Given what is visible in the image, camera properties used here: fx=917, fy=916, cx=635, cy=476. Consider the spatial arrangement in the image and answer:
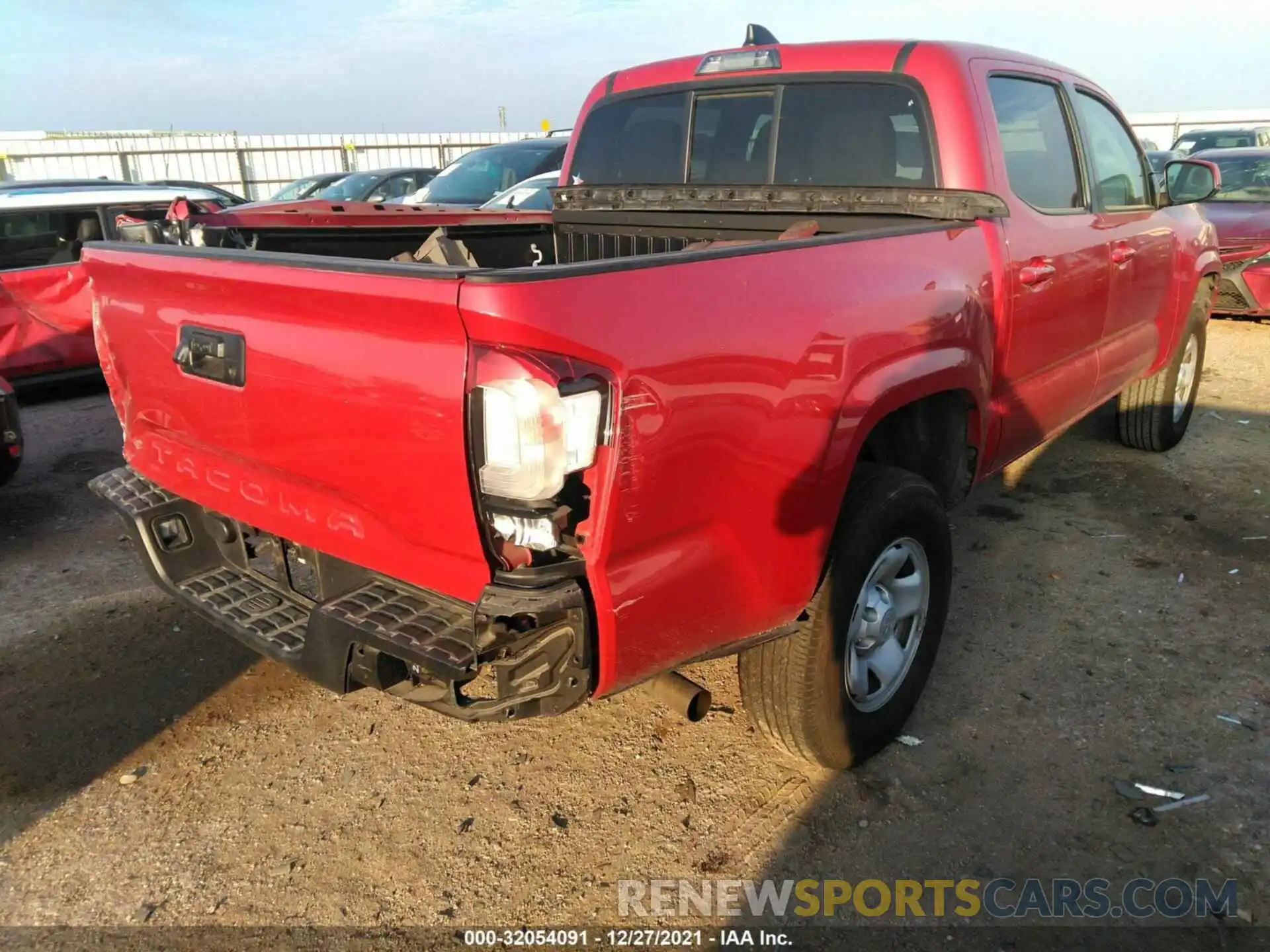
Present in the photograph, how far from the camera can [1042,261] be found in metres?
3.32

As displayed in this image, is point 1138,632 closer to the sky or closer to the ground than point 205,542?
closer to the ground

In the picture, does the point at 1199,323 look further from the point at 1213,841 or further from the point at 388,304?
the point at 388,304

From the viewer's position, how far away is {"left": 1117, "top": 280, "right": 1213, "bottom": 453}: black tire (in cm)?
528

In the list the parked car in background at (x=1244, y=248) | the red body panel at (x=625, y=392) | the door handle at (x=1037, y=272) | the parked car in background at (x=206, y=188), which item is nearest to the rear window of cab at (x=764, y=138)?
the door handle at (x=1037, y=272)

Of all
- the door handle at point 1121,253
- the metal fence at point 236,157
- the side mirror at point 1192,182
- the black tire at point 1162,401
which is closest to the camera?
the door handle at point 1121,253

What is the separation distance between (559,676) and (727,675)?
1598 millimetres

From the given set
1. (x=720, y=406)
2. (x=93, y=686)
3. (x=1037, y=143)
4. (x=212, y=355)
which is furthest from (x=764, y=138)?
(x=93, y=686)

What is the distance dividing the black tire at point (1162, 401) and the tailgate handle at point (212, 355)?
15.7 feet

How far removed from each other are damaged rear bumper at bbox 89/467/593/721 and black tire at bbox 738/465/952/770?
2.50 feet

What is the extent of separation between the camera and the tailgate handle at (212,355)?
2219 mm

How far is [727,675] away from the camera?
3383 millimetres

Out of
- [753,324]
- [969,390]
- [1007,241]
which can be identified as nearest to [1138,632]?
[969,390]

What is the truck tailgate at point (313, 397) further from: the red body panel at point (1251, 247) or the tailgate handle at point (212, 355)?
the red body panel at point (1251, 247)

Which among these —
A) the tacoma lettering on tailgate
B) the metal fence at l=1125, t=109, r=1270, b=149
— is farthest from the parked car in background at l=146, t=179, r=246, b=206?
the metal fence at l=1125, t=109, r=1270, b=149
